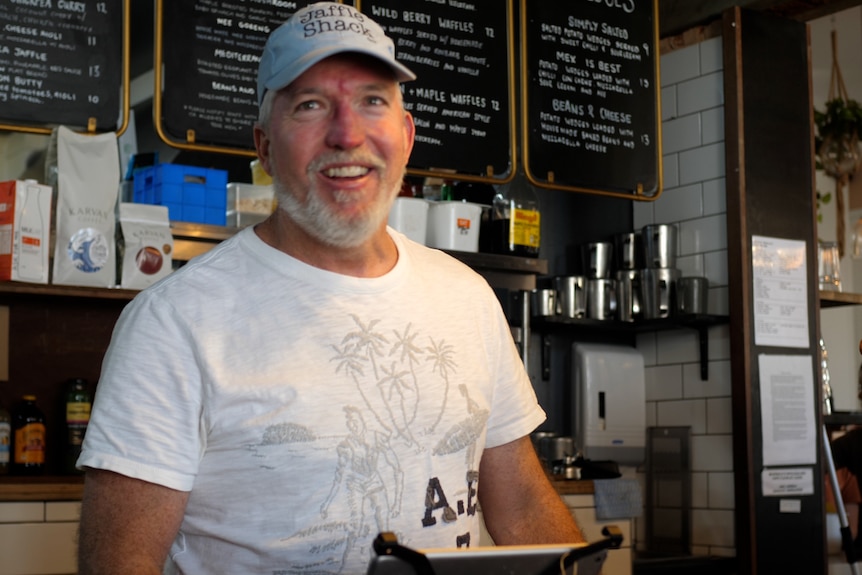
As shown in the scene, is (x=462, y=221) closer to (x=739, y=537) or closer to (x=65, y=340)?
(x=65, y=340)

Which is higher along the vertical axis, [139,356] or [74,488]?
[139,356]

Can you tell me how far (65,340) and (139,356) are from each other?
2.47m

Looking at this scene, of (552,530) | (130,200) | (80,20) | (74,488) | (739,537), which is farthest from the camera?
(739,537)

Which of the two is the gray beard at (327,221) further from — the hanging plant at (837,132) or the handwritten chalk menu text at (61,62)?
the hanging plant at (837,132)

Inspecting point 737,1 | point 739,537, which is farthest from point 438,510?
point 737,1

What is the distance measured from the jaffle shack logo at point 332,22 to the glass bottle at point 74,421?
7.46ft

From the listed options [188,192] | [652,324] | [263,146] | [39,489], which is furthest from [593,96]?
[263,146]

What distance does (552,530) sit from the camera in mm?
→ 1779

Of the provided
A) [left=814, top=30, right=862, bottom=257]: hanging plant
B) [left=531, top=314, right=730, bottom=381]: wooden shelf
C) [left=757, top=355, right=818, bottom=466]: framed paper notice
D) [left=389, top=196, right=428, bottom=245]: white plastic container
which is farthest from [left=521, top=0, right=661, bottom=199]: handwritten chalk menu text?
[left=814, top=30, right=862, bottom=257]: hanging plant

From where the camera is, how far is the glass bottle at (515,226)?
14.4ft

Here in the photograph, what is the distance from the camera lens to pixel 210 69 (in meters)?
3.73

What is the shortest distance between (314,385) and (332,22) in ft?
1.77

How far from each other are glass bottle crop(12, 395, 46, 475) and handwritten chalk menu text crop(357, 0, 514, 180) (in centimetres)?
152

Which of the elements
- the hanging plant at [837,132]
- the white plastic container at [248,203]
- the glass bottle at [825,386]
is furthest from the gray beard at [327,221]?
the hanging plant at [837,132]
